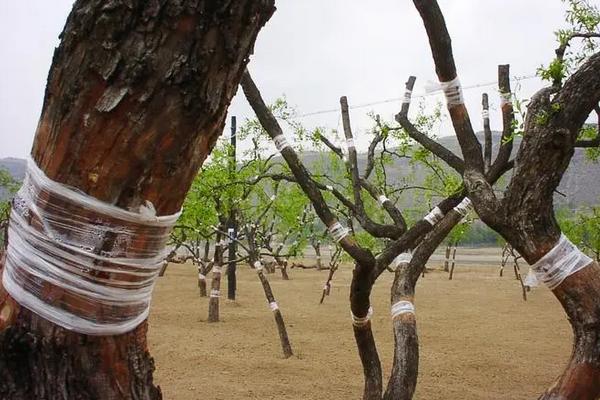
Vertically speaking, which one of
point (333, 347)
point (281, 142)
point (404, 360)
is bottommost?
point (333, 347)

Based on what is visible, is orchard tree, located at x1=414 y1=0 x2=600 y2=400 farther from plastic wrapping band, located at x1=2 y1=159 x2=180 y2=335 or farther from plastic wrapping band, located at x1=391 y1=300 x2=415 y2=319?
plastic wrapping band, located at x1=2 y1=159 x2=180 y2=335

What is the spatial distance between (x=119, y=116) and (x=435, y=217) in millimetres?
3456

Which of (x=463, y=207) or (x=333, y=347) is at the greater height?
(x=463, y=207)

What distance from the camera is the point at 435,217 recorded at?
4.14 metres

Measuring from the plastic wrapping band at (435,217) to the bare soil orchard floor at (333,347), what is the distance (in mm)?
2047

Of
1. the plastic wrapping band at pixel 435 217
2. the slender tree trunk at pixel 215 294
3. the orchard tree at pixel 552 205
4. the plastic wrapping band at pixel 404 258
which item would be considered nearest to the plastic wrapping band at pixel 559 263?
the orchard tree at pixel 552 205

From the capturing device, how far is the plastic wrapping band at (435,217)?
4.11 m

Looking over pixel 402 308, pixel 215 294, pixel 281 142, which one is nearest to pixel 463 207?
pixel 402 308

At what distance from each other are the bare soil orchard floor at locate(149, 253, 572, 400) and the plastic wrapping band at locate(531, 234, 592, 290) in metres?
3.27

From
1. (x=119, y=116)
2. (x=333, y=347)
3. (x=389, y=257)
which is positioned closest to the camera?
(x=119, y=116)

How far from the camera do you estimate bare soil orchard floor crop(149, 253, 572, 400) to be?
227 inches

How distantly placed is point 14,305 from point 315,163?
1574cm

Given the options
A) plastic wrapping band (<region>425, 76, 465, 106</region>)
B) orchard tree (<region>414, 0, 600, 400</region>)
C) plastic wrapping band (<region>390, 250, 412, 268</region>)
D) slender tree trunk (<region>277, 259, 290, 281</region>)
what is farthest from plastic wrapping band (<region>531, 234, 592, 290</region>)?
slender tree trunk (<region>277, 259, 290, 281</region>)

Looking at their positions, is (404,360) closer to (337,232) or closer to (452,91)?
(337,232)
